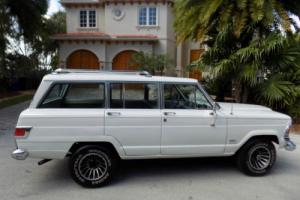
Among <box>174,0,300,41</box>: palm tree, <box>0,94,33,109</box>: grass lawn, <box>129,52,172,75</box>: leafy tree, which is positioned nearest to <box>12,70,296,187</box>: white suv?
<box>174,0,300,41</box>: palm tree

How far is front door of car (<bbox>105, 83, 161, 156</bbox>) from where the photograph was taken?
476 cm

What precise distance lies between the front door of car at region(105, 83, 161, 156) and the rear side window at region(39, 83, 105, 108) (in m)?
0.22

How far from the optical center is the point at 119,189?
4734 millimetres

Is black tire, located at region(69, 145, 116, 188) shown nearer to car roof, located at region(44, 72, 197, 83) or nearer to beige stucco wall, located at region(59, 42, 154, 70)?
car roof, located at region(44, 72, 197, 83)

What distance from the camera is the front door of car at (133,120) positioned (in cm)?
476

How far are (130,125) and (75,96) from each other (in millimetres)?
1126

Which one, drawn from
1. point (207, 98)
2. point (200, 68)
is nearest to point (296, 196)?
point (207, 98)

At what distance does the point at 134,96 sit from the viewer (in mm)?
5090

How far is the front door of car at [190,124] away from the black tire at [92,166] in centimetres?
98

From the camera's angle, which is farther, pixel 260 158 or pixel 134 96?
pixel 260 158

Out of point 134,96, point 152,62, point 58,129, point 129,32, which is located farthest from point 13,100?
point 134,96

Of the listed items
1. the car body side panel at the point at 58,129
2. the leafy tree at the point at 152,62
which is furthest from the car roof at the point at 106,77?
the leafy tree at the point at 152,62

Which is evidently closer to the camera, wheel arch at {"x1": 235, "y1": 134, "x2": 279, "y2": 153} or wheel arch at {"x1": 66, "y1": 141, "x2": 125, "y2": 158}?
wheel arch at {"x1": 66, "y1": 141, "x2": 125, "y2": 158}

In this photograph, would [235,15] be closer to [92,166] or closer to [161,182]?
[161,182]
